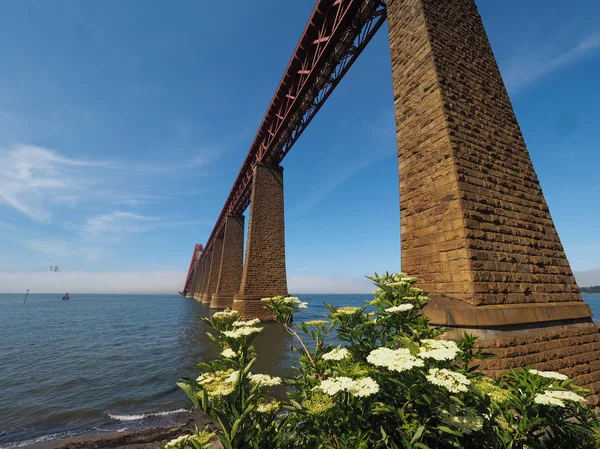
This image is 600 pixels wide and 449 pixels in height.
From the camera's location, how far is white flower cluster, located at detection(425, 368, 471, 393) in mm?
1758

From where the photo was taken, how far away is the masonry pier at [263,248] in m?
15.7

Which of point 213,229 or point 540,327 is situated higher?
point 213,229

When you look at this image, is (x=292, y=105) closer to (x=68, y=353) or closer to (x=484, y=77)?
(x=484, y=77)

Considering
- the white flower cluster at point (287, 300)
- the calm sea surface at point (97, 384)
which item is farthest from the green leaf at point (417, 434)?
the calm sea surface at point (97, 384)

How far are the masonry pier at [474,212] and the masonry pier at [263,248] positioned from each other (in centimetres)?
1227

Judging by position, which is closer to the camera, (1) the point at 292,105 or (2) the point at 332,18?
(2) the point at 332,18

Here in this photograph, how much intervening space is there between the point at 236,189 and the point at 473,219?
83.2ft

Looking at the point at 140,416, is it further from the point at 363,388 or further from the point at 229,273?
the point at 229,273

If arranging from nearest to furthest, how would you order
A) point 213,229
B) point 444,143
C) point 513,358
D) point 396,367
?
point 396,367
point 513,358
point 444,143
point 213,229

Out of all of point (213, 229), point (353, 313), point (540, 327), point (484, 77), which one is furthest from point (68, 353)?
point (213, 229)

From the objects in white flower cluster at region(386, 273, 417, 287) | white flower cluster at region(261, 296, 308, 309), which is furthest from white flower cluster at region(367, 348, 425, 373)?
white flower cluster at region(261, 296, 308, 309)

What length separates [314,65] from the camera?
12125mm

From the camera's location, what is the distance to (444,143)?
433cm

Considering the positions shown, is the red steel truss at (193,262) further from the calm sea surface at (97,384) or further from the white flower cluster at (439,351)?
the white flower cluster at (439,351)
